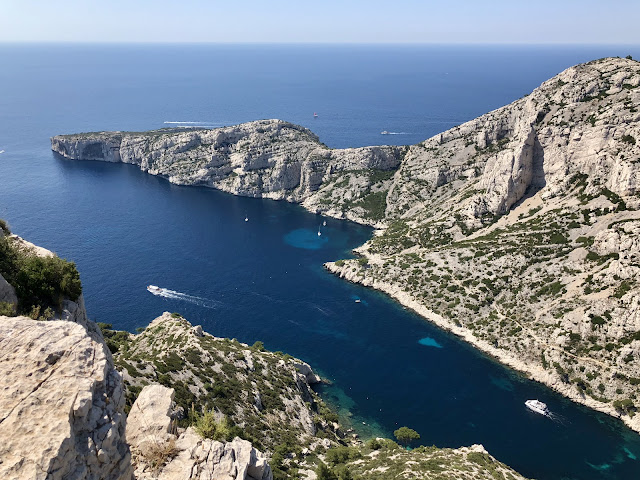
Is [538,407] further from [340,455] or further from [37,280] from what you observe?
[37,280]

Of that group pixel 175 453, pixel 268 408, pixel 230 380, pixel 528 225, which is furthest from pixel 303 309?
pixel 175 453


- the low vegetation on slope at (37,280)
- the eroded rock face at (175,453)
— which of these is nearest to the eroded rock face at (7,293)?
the low vegetation on slope at (37,280)

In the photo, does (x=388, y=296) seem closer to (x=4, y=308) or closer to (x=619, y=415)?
(x=619, y=415)

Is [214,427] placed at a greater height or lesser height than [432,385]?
greater

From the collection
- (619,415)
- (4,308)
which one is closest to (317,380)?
(619,415)

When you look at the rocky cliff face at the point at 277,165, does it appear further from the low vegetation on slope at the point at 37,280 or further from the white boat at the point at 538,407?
the low vegetation on slope at the point at 37,280

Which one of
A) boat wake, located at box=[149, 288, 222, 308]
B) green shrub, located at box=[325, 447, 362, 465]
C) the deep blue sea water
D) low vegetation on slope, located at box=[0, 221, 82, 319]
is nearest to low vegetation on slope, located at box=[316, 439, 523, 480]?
green shrub, located at box=[325, 447, 362, 465]
